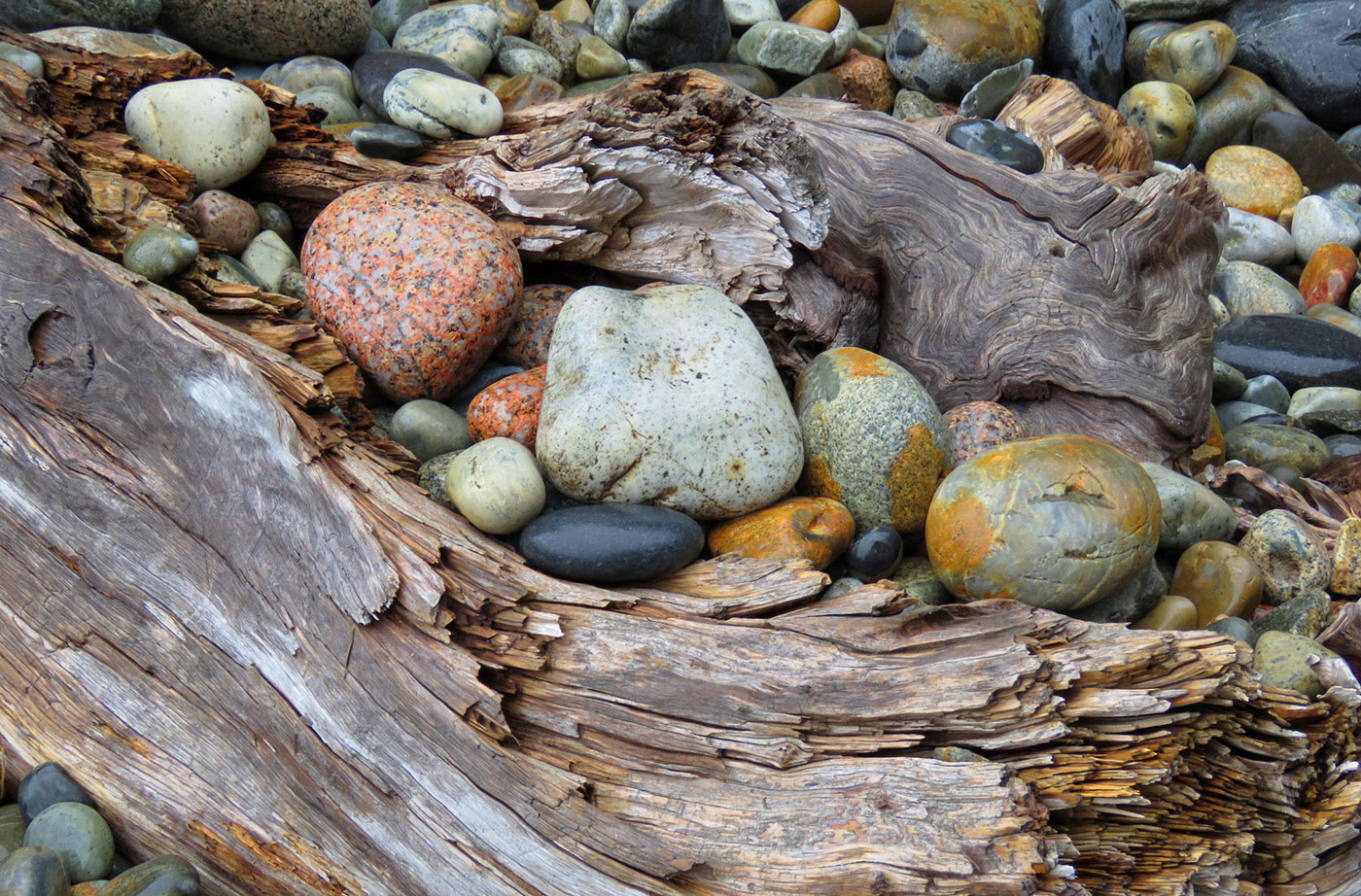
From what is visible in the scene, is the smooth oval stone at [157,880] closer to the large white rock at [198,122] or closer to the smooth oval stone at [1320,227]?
the large white rock at [198,122]

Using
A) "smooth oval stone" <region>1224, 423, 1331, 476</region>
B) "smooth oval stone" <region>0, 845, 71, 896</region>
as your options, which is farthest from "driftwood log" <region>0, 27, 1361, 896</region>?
"smooth oval stone" <region>1224, 423, 1331, 476</region>

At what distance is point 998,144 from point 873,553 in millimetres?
2584

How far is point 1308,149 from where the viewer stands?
809 centimetres

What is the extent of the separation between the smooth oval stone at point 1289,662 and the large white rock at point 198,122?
14.0 feet

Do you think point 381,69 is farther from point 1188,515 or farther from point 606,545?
point 1188,515

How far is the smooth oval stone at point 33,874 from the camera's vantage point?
2.16 metres

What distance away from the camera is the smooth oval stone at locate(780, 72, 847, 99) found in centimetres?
717

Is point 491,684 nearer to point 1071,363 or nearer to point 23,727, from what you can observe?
point 23,727

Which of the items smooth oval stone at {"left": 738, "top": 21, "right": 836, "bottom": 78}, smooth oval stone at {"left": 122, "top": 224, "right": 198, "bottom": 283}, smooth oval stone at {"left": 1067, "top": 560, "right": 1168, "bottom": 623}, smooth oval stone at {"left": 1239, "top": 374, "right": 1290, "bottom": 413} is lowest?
smooth oval stone at {"left": 1239, "top": 374, "right": 1290, "bottom": 413}

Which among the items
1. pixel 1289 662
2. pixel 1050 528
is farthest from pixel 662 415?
pixel 1289 662

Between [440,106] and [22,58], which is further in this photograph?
[440,106]

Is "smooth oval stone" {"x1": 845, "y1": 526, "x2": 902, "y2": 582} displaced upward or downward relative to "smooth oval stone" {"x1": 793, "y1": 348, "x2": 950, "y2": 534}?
downward

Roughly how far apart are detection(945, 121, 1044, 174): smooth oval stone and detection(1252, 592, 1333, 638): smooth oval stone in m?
2.31

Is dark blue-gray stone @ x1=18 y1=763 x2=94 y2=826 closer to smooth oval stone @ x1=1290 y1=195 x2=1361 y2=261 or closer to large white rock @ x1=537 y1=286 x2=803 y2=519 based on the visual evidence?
large white rock @ x1=537 y1=286 x2=803 y2=519
